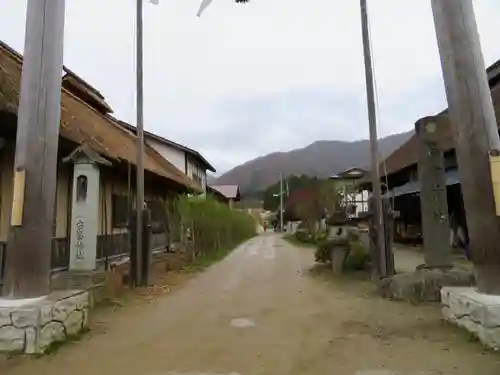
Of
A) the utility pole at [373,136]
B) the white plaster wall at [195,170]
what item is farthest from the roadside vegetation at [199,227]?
the white plaster wall at [195,170]

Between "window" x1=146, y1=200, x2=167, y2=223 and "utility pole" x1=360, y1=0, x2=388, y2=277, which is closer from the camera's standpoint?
"utility pole" x1=360, y1=0, x2=388, y2=277

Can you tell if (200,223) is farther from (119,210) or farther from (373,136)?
(373,136)

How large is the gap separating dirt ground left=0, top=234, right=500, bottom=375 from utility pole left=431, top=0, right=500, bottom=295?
1.01 metres

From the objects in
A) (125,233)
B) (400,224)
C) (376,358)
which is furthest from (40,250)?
(400,224)

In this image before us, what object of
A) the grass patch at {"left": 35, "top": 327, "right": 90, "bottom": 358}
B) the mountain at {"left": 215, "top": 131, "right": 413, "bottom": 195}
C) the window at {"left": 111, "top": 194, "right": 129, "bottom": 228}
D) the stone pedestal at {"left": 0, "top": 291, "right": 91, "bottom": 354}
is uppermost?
the mountain at {"left": 215, "top": 131, "right": 413, "bottom": 195}

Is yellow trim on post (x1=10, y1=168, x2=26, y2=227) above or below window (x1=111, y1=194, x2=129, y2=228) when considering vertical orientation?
below

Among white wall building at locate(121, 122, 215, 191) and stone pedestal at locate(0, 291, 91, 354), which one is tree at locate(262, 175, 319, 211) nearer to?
white wall building at locate(121, 122, 215, 191)

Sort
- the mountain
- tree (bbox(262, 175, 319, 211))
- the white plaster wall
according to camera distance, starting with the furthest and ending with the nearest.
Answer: the mountain, tree (bbox(262, 175, 319, 211)), the white plaster wall

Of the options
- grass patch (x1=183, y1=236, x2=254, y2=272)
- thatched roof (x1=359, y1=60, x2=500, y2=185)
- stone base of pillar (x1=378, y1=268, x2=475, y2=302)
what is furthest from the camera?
grass patch (x1=183, y1=236, x2=254, y2=272)

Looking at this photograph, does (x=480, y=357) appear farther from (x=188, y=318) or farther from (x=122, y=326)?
(x=122, y=326)

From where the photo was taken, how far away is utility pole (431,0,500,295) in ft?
18.0

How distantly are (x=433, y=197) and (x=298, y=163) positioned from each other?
101196 mm

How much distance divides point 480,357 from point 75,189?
6.88 metres

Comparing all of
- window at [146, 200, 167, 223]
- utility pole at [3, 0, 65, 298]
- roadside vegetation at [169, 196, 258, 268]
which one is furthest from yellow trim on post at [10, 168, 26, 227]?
window at [146, 200, 167, 223]
